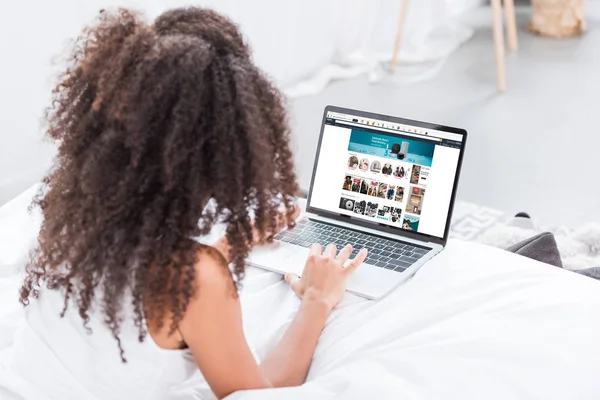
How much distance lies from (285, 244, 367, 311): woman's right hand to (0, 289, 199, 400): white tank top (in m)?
0.23

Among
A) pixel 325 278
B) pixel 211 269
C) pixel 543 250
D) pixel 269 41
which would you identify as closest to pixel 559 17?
pixel 269 41

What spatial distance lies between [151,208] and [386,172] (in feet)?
2.16

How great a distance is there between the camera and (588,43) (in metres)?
3.80

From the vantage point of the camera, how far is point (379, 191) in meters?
1.43

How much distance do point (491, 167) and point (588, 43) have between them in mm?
1568

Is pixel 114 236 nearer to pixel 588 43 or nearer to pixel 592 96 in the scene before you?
pixel 592 96

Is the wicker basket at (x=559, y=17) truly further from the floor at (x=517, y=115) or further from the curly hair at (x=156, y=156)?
the curly hair at (x=156, y=156)

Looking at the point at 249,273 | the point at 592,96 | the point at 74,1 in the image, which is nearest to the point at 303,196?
the point at 249,273

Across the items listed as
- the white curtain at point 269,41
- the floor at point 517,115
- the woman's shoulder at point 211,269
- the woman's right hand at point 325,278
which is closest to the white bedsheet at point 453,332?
the woman's right hand at point 325,278

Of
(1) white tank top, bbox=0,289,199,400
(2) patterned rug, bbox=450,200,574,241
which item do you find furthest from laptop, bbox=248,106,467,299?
(2) patterned rug, bbox=450,200,574,241

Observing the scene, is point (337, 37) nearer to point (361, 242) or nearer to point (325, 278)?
point (361, 242)

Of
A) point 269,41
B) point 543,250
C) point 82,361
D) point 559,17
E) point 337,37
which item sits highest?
point 559,17

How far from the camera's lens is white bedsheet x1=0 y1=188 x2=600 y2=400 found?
3.04 feet

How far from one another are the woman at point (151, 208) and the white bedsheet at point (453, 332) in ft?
0.34
